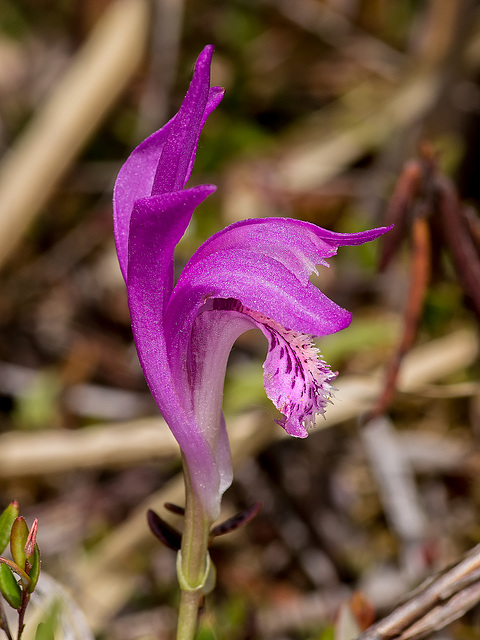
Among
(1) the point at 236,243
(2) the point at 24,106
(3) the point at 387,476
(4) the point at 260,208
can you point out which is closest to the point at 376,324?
(3) the point at 387,476

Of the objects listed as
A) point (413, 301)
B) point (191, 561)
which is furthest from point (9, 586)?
point (413, 301)

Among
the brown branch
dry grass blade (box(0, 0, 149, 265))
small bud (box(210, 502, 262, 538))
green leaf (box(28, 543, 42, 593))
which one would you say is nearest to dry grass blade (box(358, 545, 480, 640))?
small bud (box(210, 502, 262, 538))

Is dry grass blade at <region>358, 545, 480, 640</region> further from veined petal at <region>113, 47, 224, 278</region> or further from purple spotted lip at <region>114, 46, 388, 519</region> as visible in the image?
veined petal at <region>113, 47, 224, 278</region>

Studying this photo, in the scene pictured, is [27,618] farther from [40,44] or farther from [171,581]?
[40,44]

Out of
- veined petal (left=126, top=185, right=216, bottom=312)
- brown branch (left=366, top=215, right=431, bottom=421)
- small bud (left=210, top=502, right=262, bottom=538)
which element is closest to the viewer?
veined petal (left=126, top=185, right=216, bottom=312)

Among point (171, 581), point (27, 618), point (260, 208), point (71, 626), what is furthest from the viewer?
point (260, 208)

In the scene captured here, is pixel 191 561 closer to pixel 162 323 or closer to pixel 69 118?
pixel 162 323
